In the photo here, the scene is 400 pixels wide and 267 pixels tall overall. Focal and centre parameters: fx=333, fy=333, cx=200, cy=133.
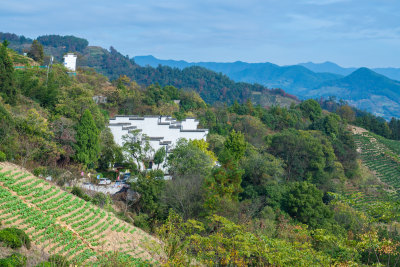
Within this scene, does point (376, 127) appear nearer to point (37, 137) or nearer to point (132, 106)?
point (132, 106)

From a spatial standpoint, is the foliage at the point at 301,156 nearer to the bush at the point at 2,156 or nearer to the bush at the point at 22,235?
the bush at the point at 2,156

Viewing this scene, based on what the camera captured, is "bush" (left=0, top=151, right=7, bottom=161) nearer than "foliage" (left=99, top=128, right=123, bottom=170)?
Yes

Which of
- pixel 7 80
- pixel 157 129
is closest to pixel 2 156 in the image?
pixel 7 80

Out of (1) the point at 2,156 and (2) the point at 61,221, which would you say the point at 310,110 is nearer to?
(1) the point at 2,156

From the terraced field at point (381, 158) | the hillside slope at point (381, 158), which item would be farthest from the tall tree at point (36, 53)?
the terraced field at point (381, 158)

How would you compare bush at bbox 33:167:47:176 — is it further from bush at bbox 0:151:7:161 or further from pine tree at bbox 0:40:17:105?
pine tree at bbox 0:40:17:105

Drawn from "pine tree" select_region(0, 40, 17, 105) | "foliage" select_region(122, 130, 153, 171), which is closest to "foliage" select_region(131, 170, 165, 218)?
"foliage" select_region(122, 130, 153, 171)
